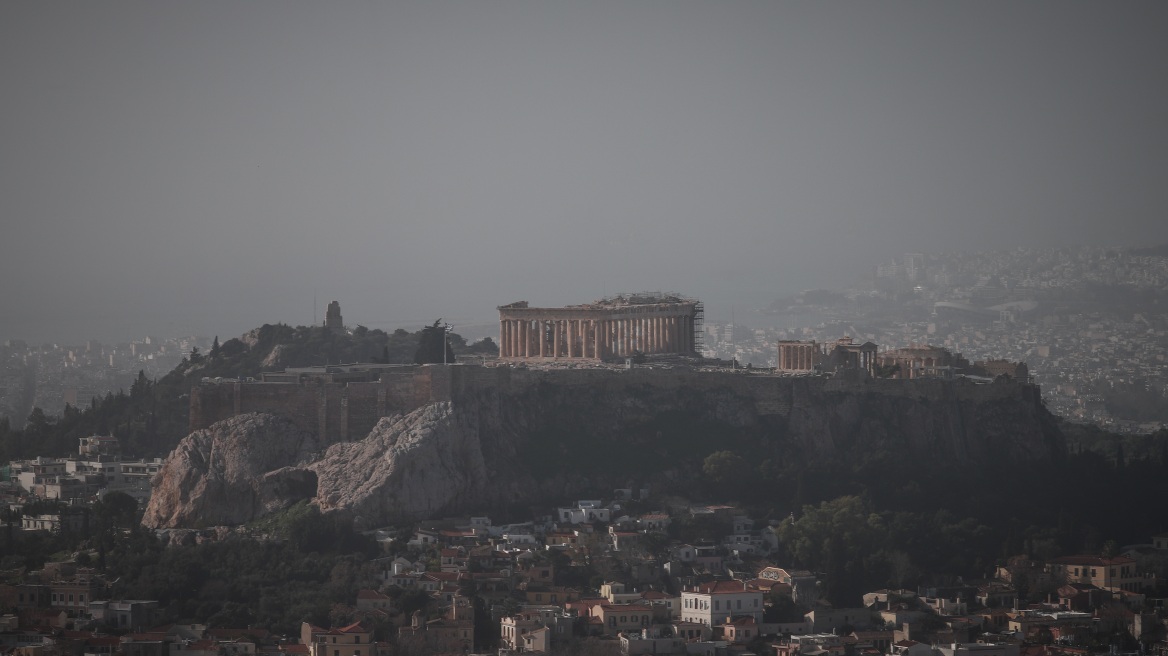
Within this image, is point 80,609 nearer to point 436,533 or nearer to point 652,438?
point 436,533

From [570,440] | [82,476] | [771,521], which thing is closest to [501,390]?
[570,440]

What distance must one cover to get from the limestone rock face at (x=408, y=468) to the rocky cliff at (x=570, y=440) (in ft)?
0.13

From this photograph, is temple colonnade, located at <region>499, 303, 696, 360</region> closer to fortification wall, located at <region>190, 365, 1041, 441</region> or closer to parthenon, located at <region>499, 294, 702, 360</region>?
parthenon, located at <region>499, 294, 702, 360</region>

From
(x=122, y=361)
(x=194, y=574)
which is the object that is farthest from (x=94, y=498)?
(x=122, y=361)

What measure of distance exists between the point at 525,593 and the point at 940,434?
18208 millimetres

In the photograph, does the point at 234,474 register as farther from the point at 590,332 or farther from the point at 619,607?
the point at 590,332

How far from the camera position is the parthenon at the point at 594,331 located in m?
79.9

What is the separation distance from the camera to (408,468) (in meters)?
68.9

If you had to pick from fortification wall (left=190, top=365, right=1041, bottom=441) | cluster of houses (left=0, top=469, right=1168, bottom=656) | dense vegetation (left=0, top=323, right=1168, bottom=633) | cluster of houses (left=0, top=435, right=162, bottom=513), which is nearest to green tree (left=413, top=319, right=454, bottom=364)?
dense vegetation (left=0, top=323, right=1168, bottom=633)

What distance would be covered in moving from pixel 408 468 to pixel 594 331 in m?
12.9

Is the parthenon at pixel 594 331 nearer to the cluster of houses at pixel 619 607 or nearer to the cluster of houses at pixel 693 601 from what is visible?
the cluster of houses at pixel 693 601

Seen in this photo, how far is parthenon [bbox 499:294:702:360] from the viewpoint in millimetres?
79938

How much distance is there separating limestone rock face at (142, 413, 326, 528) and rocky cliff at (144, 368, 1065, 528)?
0.13 ft

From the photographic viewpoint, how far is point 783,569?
2591 inches
